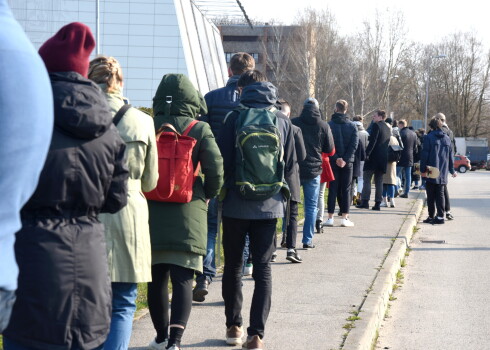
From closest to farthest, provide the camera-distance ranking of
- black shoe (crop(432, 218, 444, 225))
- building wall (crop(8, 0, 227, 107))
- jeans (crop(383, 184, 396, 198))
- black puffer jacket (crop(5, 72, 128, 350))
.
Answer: black puffer jacket (crop(5, 72, 128, 350))
black shoe (crop(432, 218, 444, 225))
jeans (crop(383, 184, 396, 198))
building wall (crop(8, 0, 227, 107))

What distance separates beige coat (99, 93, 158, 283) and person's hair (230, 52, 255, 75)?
2644 mm

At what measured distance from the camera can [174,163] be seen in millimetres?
5000

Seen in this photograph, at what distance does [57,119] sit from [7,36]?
0.96m

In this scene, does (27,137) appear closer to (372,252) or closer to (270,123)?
(270,123)

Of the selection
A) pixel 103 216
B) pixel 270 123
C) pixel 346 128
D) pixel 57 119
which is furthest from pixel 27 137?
pixel 346 128

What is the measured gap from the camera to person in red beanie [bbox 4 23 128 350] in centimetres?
278

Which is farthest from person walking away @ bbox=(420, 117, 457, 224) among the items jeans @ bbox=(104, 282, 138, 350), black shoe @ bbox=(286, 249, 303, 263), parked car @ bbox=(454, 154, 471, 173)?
parked car @ bbox=(454, 154, 471, 173)

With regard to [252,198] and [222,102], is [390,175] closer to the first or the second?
[222,102]

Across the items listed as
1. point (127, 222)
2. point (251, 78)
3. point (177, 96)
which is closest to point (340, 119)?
point (251, 78)

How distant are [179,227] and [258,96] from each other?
108 centimetres

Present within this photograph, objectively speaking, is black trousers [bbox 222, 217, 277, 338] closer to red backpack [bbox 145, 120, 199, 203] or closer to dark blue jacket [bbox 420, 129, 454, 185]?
red backpack [bbox 145, 120, 199, 203]

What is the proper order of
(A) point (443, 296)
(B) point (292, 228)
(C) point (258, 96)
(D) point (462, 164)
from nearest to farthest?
(C) point (258, 96), (A) point (443, 296), (B) point (292, 228), (D) point (462, 164)

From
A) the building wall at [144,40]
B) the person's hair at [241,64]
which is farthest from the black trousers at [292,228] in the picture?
the building wall at [144,40]

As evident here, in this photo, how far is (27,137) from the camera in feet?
6.63
